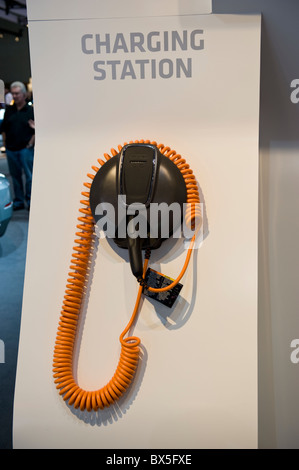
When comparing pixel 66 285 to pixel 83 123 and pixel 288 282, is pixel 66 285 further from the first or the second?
pixel 288 282

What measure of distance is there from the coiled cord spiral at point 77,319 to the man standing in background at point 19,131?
3.30m

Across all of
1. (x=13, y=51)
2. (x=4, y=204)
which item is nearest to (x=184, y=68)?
(x=4, y=204)

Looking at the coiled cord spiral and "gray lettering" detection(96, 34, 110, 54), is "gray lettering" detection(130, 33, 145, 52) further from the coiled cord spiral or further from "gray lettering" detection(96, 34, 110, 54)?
the coiled cord spiral

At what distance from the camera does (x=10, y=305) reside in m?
2.45

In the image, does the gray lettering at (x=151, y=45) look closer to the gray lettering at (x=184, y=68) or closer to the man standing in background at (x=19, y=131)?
the gray lettering at (x=184, y=68)

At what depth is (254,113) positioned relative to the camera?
3.14ft

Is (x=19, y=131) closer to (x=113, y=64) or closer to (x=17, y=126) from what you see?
(x=17, y=126)

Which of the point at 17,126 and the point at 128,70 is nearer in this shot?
the point at 128,70

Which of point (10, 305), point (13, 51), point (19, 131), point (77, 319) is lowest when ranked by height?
point (77, 319)

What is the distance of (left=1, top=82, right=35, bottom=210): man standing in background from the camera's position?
391 centimetres

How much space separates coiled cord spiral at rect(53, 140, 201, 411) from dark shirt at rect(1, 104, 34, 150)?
10.9 feet

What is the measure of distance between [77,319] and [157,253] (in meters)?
0.25

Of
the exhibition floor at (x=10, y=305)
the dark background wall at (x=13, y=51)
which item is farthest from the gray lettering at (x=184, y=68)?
the dark background wall at (x=13, y=51)

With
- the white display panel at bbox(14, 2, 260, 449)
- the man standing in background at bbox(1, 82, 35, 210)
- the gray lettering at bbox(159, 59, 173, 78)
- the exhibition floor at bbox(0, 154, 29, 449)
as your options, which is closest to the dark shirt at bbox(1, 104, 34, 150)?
the man standing in background at bbox(1, 82, 35, 210)
